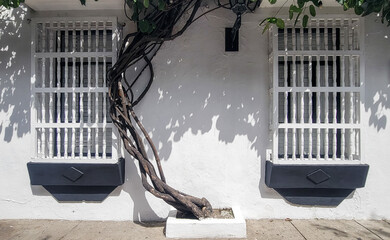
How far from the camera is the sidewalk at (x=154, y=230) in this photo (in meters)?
3.23

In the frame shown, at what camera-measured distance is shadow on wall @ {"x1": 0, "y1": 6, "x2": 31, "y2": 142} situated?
3693mm

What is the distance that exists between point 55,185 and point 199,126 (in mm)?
1899

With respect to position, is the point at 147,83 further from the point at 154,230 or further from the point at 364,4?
the point at 364,4

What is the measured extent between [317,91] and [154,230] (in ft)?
8.26

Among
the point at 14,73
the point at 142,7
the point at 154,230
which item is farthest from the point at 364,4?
the point at 14,73

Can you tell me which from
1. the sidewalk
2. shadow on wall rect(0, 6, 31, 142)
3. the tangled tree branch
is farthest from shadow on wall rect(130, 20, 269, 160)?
shadow on wall rect(0, 6, 31, 142)

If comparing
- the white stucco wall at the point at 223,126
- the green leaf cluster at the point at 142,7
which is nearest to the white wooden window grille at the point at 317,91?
the white stucco wall at the point at 223,126

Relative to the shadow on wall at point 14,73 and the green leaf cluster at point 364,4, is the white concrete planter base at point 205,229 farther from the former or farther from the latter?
the green leaf cluster at point 364,4

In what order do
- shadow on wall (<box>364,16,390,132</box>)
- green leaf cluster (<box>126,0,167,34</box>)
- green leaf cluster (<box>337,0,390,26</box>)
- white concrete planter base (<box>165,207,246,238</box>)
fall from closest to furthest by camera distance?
1. green leaf cluster (<box>337,0,390,26</box>)
2. green leaf cluster (<box>126,0,167,34</box>)
3. white concrete planter base (<box>165,207,246,238</box>)
4. shadow on wall (<box>364,16,390,132</box>)

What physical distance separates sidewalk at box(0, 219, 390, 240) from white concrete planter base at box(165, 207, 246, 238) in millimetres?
143

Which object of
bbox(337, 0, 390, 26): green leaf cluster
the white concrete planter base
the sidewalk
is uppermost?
bbox(337, 0, 390, 26): green leaf cluster

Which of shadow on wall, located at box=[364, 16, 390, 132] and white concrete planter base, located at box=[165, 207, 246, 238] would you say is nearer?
white concrete planter base, located at box=[165, 207, 246, 238]

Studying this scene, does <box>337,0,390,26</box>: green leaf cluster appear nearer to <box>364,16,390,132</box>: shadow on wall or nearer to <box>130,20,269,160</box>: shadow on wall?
<box>364,16,390,132</box>: shadow on wall

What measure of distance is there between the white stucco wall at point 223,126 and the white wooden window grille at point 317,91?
0.69ft
